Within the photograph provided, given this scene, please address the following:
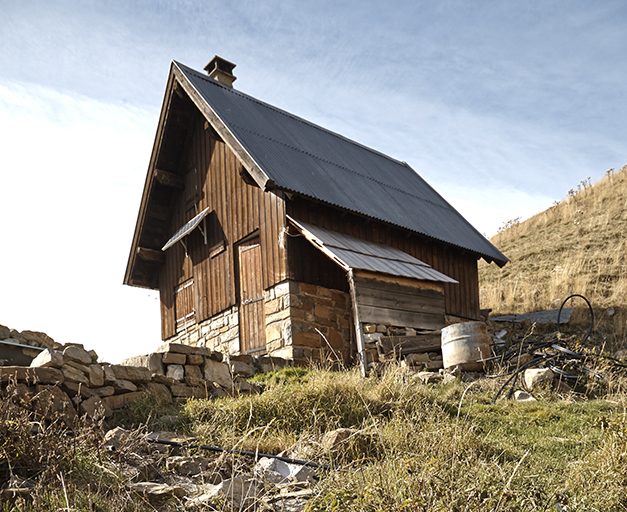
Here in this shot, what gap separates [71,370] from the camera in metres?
6.91

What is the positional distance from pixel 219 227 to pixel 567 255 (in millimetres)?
14046

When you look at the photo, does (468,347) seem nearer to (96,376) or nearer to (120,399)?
(120,399)

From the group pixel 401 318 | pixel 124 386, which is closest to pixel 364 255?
pixel 401 318

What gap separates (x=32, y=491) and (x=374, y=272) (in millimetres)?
7981

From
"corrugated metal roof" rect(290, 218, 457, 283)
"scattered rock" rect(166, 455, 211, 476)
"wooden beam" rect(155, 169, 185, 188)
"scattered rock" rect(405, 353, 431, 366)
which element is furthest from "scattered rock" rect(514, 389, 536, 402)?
"wooden beam" rect(155, 169, 185, 188)

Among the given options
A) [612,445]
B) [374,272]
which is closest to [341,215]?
[374,272]

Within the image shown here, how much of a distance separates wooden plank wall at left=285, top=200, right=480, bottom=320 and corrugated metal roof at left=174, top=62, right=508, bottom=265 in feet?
1.06

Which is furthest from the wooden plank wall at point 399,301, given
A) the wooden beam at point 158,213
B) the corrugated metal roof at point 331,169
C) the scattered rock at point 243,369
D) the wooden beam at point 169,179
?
the wooden beam at point 158,213

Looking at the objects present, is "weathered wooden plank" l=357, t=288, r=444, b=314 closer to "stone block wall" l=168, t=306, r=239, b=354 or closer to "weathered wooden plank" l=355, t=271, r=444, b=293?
"weathered wooden plank" l=355, t=271, r=444, b=293

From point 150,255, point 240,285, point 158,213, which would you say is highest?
point 158,213

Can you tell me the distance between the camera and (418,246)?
599 inches

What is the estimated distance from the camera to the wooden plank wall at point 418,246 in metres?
12.8

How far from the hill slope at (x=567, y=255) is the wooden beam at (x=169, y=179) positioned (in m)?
10.6

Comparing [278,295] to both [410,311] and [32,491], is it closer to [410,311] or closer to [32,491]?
[410,311]
